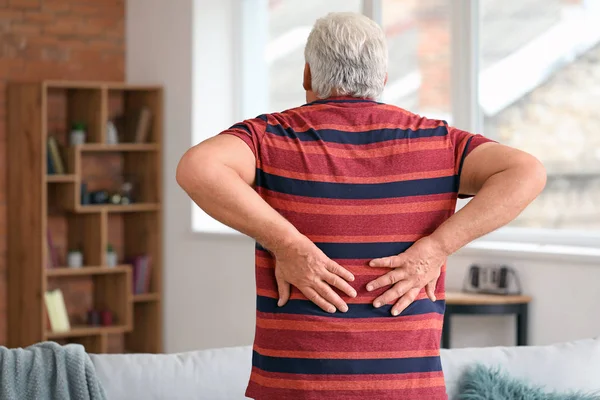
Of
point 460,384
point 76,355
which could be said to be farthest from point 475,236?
point 76,355

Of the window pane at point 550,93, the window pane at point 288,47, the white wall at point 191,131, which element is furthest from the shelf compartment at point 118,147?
the window pane at point 550,93

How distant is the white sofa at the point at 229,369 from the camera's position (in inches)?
87.9

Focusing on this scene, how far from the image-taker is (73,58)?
19.9ft

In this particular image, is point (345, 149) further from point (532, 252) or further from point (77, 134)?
point (77, 134)

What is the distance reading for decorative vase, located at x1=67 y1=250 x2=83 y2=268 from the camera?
570 centimetres

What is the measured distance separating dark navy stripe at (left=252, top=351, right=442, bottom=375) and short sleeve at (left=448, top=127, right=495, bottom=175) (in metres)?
→ 0.35

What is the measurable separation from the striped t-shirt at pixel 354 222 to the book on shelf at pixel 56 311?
161 inches

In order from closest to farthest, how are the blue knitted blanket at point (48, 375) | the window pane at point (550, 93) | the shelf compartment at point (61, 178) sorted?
the blue knitted blanket at point (48, 375), the window pane at point (550, 93), the shelf compartment at point (61, 178)

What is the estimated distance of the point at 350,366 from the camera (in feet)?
5.30

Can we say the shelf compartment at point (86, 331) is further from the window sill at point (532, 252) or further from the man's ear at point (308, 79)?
the man's ear at point (308, 79)

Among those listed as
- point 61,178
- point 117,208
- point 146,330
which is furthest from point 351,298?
point 146,330

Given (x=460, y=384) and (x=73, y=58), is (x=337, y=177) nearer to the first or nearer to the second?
(x=460, y=384)

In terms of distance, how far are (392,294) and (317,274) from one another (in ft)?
0.45

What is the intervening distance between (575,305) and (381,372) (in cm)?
250
